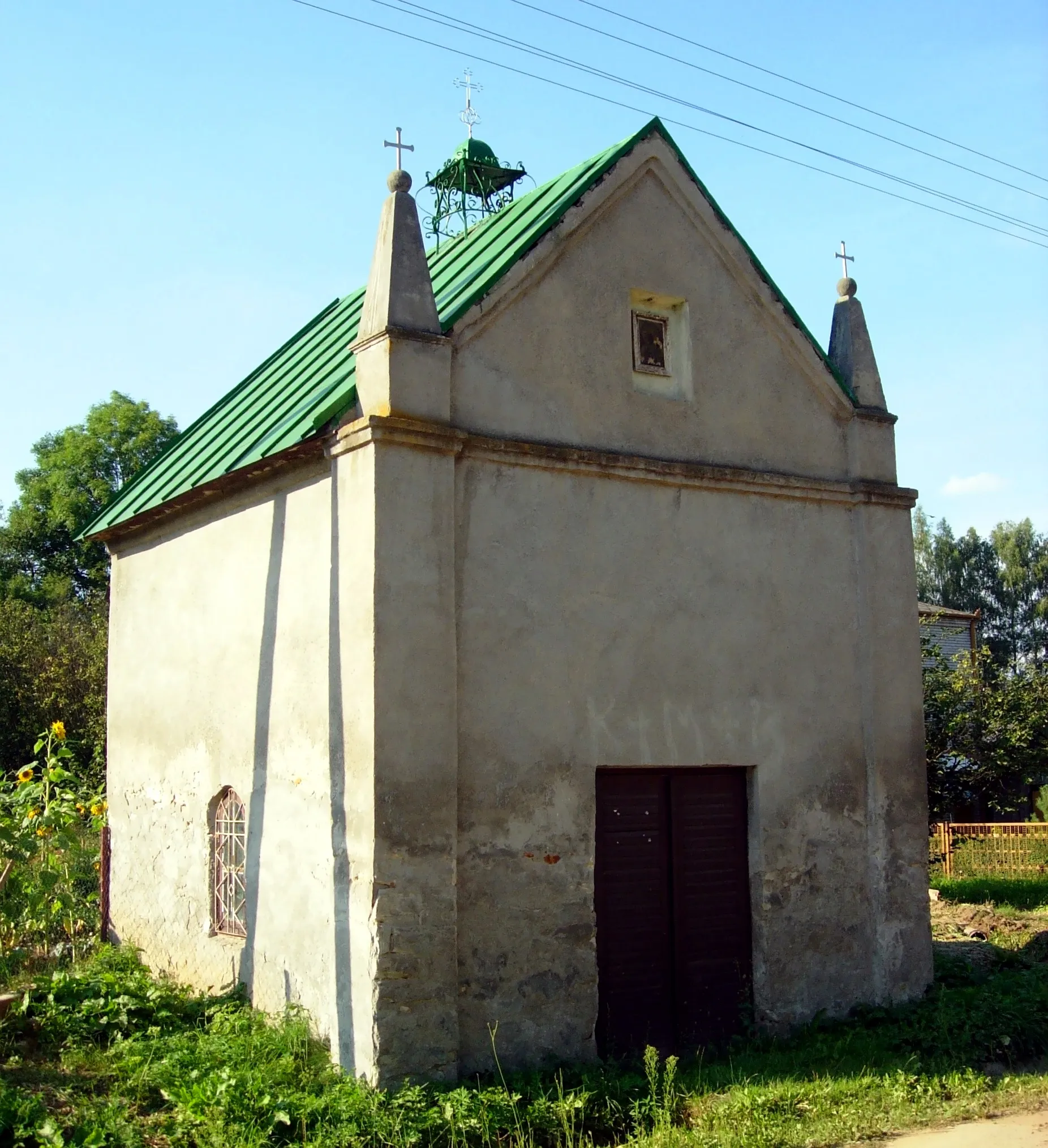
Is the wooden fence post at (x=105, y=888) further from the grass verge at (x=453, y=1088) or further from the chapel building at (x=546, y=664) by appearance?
the grass verge at (x=453, y=1088)

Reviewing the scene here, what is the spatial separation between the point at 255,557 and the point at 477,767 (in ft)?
9.14

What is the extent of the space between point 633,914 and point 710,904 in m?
0.77

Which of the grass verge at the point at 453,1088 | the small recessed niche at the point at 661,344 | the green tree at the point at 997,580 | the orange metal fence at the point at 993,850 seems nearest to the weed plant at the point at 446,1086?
the grass verge at the point at 453,1088

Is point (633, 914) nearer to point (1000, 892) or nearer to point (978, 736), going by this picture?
point (1000, 892)

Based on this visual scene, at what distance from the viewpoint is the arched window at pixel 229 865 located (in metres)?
9.99

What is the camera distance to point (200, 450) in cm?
1221

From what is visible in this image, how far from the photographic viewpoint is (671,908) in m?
9.55

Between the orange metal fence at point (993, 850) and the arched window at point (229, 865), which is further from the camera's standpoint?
the orange metal fence at point (993, 850)

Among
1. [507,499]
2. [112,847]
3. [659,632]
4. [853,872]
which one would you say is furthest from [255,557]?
[853,872]

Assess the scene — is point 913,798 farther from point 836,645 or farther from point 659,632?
point 659,632

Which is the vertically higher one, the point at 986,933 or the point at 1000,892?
the point at 1000,892

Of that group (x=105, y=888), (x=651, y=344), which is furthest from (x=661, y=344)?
(x=105, y=888)

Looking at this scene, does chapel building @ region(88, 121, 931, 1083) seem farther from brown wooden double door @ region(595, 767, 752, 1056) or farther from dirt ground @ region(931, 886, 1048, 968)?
dirt ground @ region(931, 886, 1048, 968)

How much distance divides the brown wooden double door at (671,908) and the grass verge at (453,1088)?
40 cm
